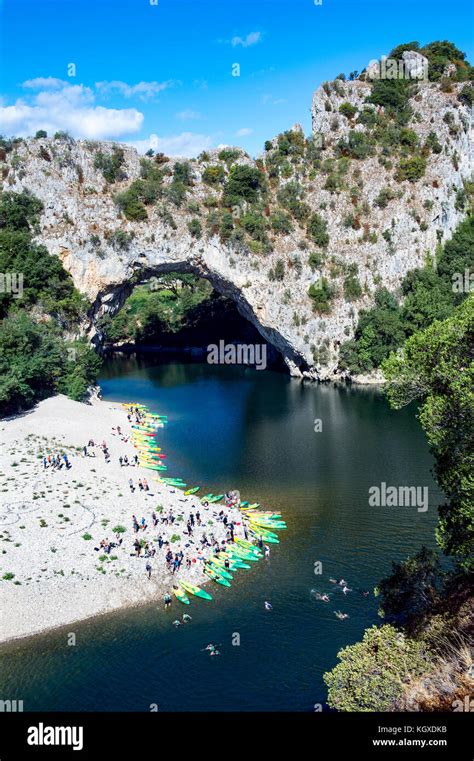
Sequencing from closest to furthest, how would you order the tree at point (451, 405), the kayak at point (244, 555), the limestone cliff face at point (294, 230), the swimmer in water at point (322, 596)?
the tree at point (451, 405) → the swimmer in water at point (322, 596) → the kayak at point (244, 555) → the limestone cliff face at point (294, 230)

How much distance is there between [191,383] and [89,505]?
5214cm

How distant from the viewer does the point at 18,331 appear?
70312 millimetres

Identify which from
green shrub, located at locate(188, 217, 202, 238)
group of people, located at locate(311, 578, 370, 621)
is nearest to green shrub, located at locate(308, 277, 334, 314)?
green shrub, located at locate(188, 217, 202, 238)

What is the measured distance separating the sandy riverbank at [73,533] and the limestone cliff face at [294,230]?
3572 cm

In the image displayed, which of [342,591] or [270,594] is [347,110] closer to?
[342,591]

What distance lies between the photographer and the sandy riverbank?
35938 mm

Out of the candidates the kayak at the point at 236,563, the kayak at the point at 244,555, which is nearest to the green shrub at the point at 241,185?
the kayak at the point at 244,555

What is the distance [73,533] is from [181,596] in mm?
9445

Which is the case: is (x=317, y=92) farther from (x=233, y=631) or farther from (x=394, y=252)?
(x=233, y=631)

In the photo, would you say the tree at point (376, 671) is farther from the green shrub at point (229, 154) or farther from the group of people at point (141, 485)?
the green shrub at point (229, 154)

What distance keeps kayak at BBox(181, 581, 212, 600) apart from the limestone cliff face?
57.4m

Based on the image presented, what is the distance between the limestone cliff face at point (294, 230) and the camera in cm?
8619

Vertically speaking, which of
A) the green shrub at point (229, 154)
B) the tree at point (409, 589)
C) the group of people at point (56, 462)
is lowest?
the tree at point (409, 589)
